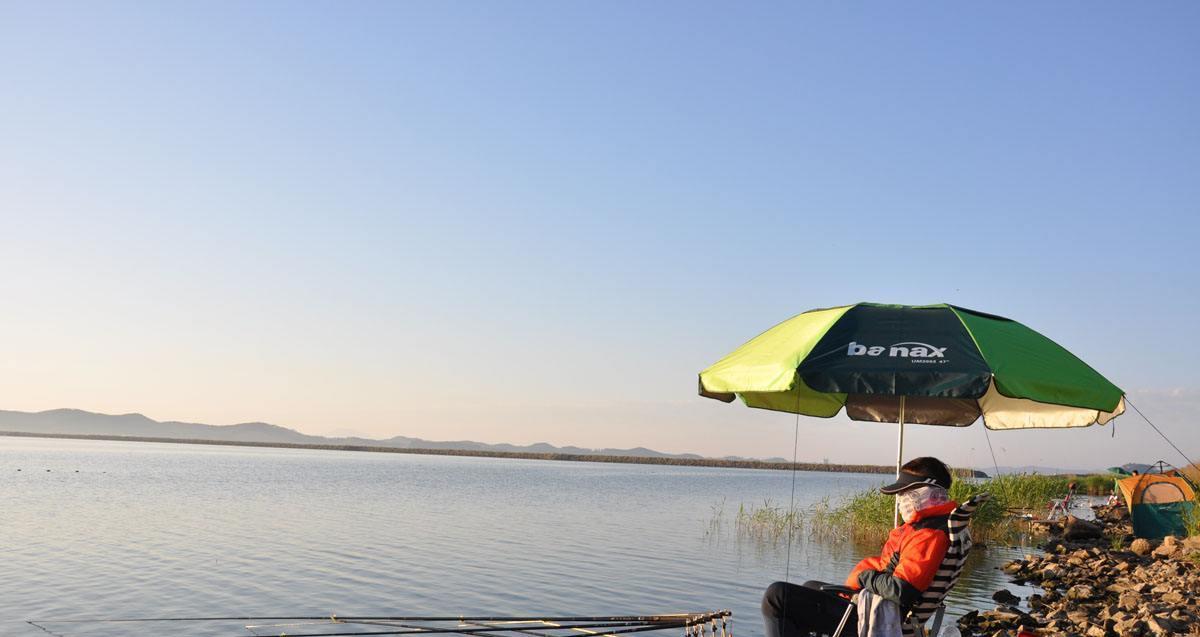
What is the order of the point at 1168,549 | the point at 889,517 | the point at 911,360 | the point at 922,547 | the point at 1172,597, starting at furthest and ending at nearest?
1. the point at 889,517
2. the point at 1168,549
3. the point at 1172,597
4. the point at 911,360
5. the point at 922,547

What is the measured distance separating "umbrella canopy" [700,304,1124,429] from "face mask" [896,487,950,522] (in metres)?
0.68

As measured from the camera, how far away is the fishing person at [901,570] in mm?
5379

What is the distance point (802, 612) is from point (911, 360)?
1.81 metres

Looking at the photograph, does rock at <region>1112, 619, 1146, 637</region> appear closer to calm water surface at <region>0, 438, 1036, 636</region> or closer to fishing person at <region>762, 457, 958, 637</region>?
calm water surface at <region>0, 438, 1036, 636</region>

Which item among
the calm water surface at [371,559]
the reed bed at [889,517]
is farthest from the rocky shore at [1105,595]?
the reed bed at [889,517]

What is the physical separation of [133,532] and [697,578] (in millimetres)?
14942

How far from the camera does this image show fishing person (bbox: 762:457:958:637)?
17.6 feet

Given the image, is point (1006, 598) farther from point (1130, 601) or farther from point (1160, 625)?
point (1160, 625)

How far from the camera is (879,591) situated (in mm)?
5418

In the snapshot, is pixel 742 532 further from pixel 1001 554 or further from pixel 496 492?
pixel 496 492

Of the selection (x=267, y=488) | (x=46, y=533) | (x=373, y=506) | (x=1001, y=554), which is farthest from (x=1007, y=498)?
(x=267, y=488)

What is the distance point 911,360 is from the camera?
6.22 meters

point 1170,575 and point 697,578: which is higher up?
point 1170,575

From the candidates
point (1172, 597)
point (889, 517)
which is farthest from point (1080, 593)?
point (889, 517)
